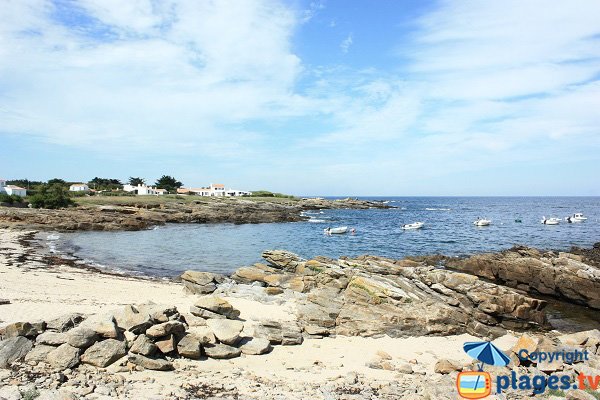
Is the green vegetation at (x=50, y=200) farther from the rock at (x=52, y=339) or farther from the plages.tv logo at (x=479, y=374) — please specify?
the plages.tv logo at (x=479, y=374)

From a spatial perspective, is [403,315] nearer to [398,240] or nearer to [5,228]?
[398,240]

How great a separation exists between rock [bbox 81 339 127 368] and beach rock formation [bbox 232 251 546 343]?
16.4ft

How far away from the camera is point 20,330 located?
1139cm

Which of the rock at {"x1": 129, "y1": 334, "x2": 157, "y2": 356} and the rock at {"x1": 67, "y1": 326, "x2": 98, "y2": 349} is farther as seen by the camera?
the rock at {"x1": 129, "y1": 334, "x2": 157, "y2": 356}

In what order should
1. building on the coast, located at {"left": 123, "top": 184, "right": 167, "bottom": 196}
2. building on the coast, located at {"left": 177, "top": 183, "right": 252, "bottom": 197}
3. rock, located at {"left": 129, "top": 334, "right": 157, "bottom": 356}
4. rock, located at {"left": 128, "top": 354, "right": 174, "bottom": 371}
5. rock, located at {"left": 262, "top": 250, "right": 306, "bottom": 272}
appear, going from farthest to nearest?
building on the coast, located at {"left": 177, "top": 183, "right": 252, "bottom": 197}
building on the coast, located at {"left": 123, "top": 184, "right": 167, "bottom": 196}
rock, located at {"left": 262, "top": 250, "right": 306, "bottom": 272}
rock, located at {"left": 129, "top": 334, "right": 157, "bottom": 356}
rock, located at {"left": 128, "top": 354, "right": 174, "bottom": 371}

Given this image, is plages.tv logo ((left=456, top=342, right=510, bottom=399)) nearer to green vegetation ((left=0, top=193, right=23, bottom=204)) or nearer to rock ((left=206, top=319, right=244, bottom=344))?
rock ((left=206, top=319, right=244, bottom=344))

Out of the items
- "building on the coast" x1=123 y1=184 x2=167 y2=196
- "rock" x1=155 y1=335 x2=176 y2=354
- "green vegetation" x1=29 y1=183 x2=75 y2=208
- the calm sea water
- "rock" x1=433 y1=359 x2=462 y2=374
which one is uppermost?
"building on the coast" x1=123 y1=184 x2=167 y2=196

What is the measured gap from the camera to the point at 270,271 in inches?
1065

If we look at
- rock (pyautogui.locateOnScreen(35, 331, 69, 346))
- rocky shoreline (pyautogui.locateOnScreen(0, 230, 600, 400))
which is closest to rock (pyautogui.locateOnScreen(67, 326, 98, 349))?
rocky shoreline (pyautogui.locateOnScreen(0, 230, 600, 400))

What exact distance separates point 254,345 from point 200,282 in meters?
11.3

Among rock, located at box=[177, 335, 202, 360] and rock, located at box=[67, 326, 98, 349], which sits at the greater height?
rock, located at box=[67, 326, 98, 349]

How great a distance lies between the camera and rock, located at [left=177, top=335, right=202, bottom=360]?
1172 centimetres

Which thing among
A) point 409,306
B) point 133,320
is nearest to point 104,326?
point 133,320

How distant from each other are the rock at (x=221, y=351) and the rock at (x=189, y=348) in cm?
32
